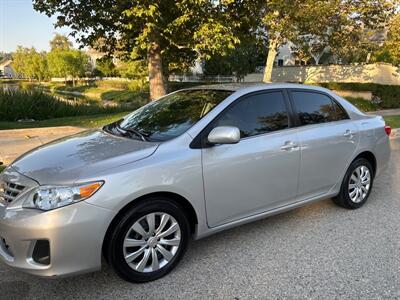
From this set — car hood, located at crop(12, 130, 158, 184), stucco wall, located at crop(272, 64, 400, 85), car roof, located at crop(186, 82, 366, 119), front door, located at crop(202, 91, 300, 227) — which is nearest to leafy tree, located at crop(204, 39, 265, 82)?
stucco wall, located at crop(272, 64, 400, 85)

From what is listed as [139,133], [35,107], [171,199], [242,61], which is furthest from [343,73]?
[171,199]

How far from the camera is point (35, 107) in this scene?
47.6 feet

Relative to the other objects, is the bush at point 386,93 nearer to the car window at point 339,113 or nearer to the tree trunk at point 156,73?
the tree trunk at point 156,73

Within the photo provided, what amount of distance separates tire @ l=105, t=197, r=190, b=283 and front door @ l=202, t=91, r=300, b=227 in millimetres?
346

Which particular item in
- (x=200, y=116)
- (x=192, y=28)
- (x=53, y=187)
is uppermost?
(x=192, y=28)

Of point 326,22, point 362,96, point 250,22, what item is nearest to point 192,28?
point 250,22

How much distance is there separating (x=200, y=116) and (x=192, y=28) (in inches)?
358

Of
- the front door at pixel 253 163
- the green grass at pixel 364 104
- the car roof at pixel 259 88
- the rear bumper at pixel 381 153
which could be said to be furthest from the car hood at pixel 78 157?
the green grass at pixel 364 104

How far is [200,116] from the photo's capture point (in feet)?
12.1

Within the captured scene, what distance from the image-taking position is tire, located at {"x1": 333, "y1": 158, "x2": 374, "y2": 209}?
15.7ft

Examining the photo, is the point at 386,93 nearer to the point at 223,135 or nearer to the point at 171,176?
the point at 223,135

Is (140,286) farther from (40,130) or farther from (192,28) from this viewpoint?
(192,28)

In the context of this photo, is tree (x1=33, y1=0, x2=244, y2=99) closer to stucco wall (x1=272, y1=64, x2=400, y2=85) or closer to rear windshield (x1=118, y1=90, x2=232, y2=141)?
rear windshield (x1=118, y1=90, x2=232, y2=141)

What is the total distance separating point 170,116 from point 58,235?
1677mm
